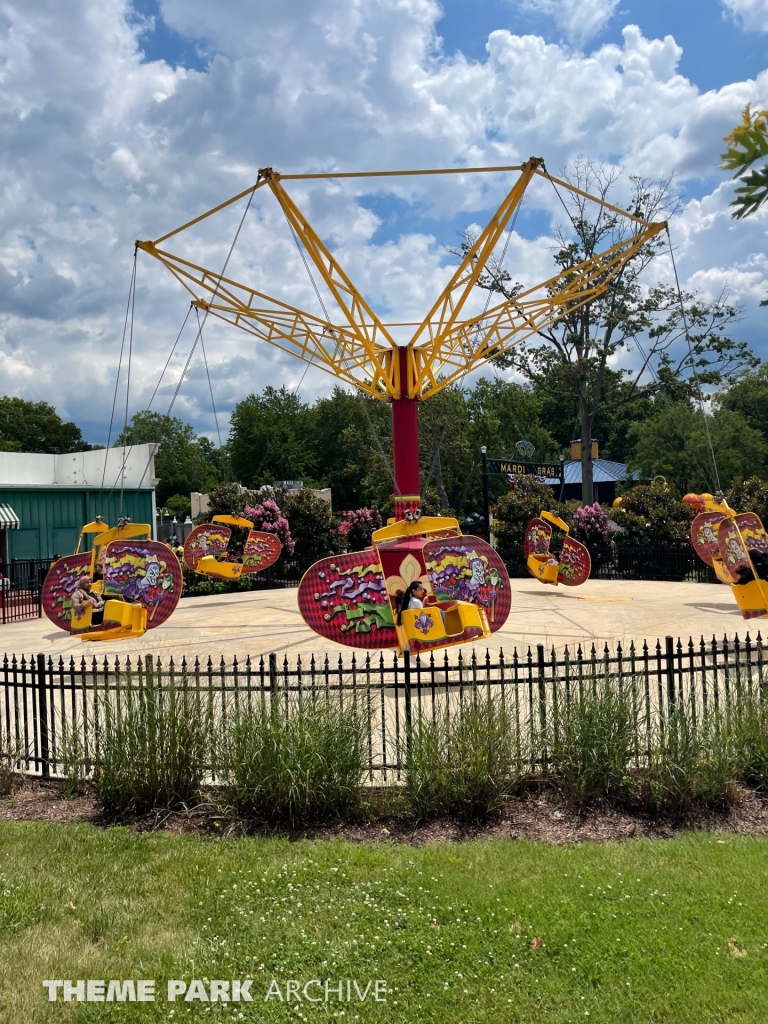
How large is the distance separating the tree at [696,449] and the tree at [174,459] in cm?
4105

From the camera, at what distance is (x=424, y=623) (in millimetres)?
10055

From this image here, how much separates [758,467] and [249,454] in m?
38.1

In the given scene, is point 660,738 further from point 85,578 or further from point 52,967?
point 85,578

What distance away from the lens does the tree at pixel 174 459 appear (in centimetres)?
7425

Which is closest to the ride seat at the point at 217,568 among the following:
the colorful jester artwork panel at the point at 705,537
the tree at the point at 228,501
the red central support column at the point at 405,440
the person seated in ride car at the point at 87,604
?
the red central support column at the point at 405,440

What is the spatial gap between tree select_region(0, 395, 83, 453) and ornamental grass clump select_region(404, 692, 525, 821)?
64096 millimetres

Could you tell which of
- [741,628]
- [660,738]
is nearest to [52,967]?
[660,738]

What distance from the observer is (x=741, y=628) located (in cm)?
1363

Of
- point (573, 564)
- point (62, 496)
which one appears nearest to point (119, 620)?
point (573, 564)

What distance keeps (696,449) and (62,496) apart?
106ft

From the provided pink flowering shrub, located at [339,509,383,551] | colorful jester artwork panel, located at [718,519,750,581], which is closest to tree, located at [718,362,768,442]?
pink flowering shrub, located at [339,509,383,551]

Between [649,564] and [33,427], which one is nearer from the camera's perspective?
[649,564]

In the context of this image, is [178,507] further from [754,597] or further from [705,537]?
[754,597]

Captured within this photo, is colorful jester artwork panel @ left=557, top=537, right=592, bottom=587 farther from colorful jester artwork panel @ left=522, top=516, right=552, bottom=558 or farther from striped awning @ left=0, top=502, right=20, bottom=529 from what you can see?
striped awning @ left=0, top=502, right=20, bottom=529
